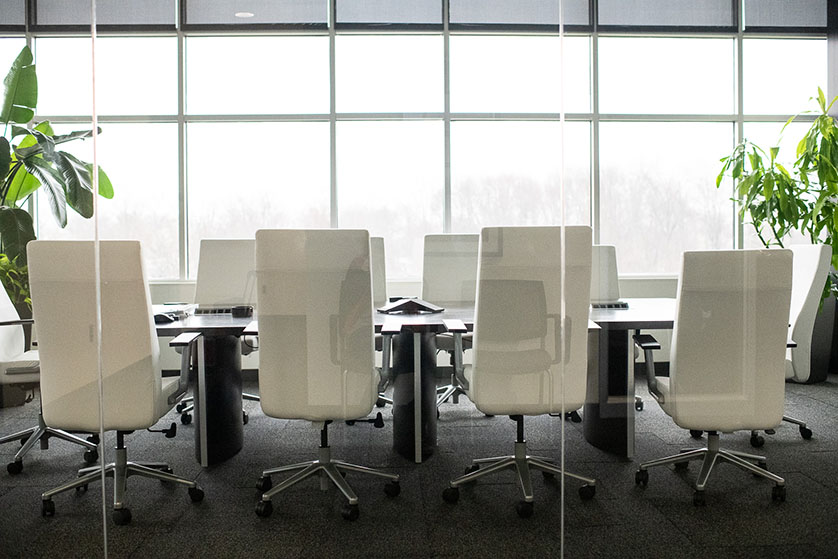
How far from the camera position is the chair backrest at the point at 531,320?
2.30m

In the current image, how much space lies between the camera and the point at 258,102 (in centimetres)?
223

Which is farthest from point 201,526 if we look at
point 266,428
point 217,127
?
point 217,127

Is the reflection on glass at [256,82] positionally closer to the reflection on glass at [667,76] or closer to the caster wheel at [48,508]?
the reflection on glass at [667,76]

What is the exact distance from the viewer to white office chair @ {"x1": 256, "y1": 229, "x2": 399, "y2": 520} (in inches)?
88.9

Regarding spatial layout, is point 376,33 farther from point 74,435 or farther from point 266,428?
point 74,435

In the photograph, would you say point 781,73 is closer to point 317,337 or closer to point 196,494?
point 317,337

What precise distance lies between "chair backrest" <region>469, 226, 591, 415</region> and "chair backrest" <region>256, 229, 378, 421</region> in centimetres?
47

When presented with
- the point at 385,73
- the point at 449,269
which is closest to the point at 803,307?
the point at 449,269

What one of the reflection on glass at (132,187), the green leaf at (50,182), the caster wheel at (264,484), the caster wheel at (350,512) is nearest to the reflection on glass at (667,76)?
the reflection on glass at (132,187)

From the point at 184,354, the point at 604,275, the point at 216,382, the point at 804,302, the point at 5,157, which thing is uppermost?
the point at 5,157

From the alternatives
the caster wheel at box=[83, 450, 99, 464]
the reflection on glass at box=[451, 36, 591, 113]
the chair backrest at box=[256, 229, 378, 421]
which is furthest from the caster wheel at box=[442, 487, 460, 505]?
the reflection on glass at box=[451, 36, 591, 113]

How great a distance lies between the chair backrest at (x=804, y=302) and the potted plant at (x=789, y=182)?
111 mm

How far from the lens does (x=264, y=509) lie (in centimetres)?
221

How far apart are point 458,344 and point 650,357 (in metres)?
0.75
